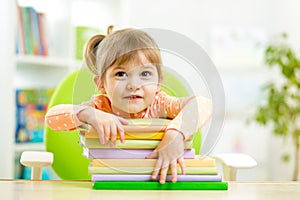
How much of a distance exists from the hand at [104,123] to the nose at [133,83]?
66 millimetres

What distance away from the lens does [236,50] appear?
4.41 meters

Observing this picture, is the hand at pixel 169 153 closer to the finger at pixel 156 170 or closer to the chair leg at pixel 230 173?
the finger at pixel 156 170

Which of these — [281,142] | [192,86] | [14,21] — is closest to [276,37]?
[281,142]

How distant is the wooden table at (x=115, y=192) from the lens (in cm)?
92

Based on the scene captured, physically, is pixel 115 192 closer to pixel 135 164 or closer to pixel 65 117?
pixel 135 164

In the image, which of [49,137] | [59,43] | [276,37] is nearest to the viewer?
[49,137]

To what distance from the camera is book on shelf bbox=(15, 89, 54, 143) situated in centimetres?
299

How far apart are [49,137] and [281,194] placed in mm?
894

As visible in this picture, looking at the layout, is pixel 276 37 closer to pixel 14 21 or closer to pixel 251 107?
pixel 251 107

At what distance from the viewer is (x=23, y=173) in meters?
3.04

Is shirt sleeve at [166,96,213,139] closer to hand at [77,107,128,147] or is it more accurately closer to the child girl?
the child girl

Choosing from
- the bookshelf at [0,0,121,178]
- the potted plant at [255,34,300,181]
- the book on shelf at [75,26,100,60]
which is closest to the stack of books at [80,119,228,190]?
the bookshelf at [0,0,121,178]

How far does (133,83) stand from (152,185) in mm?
207

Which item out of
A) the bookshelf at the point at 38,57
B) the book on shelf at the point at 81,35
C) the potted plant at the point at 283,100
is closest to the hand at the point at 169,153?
the bookshelf at the point at 38,57
